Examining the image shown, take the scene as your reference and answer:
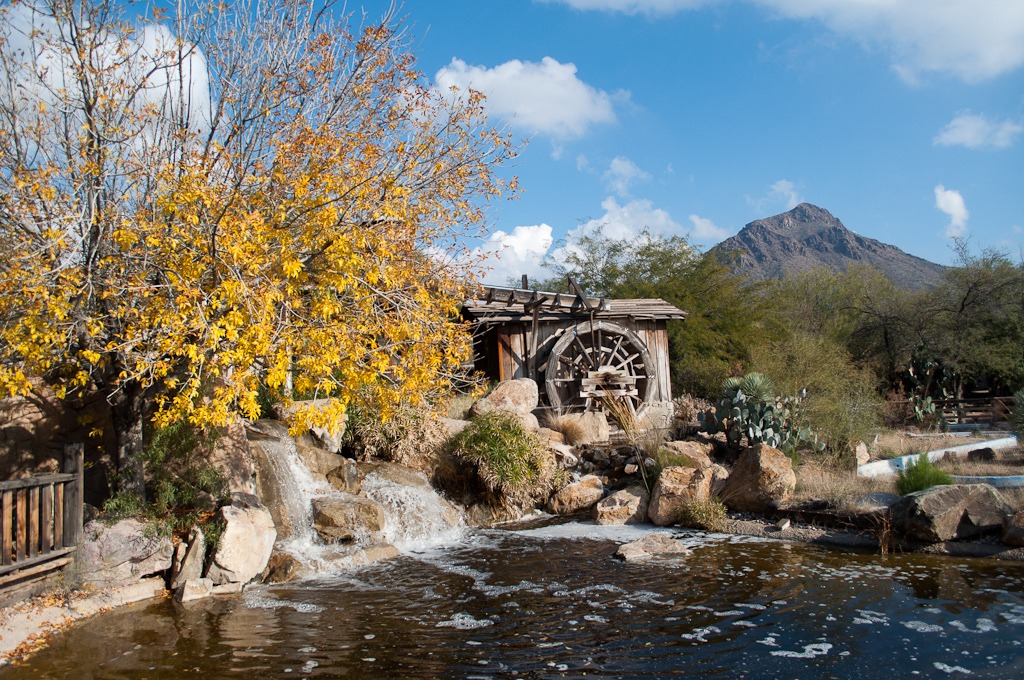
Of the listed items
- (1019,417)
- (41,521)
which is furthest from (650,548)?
(1019,417)

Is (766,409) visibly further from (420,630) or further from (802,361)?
(420,630)

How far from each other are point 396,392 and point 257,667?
300 cm

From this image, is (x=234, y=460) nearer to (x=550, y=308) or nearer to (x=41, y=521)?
(x=41, y=521)

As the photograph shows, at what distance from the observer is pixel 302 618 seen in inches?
258

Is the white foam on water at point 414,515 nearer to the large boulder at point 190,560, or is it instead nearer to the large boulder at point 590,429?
the large boulder at point 190,560

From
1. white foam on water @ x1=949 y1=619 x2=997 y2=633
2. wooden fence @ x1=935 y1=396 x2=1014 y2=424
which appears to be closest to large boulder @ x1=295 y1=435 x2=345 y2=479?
white foam on water @ x1=949 y1=619 x2=997 y2=633

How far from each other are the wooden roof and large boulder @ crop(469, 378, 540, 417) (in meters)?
1.59

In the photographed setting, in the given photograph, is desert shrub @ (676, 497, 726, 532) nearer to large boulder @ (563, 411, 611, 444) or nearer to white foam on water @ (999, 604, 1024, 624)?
large boulder @ (563, 411, 611, 444)

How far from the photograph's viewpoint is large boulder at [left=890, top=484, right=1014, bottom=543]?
8250mm

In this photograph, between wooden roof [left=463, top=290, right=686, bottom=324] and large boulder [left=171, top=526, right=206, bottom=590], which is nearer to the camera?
large boulder [left=171, top=526, right=206, bottom=590]

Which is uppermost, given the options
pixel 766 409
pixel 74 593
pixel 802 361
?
pixel 802 361

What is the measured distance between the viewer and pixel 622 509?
1094cm

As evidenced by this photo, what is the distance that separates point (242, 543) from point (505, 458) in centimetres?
456

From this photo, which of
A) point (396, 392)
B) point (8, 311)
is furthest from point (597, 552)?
point (8, 311)
